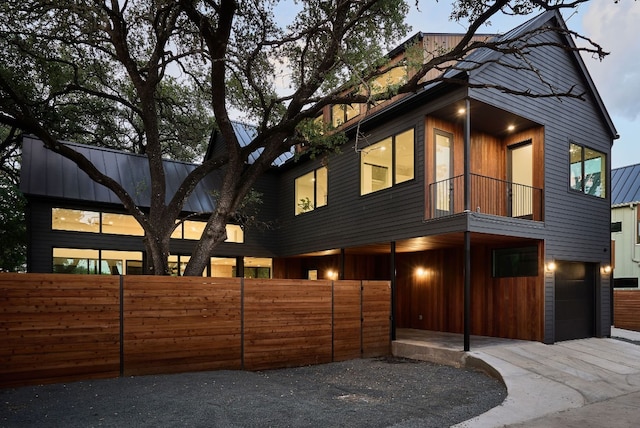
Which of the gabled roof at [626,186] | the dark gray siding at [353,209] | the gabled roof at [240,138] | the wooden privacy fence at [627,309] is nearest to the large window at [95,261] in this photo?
the dark gray siding at [353,209]

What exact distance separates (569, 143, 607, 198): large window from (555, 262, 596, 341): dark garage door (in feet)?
6.74

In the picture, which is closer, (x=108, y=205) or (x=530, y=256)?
(x=530, y=256)

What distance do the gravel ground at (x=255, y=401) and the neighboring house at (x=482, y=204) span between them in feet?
9.41

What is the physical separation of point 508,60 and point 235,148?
6.78 metres

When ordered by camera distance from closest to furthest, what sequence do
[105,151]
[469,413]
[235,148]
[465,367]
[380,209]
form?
[469,413], [465,367], [235,148], [380,209], [105,151]

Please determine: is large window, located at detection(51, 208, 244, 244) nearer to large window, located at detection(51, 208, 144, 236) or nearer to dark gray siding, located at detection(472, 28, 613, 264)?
large window, located at detection(51, 208, 144, 236)

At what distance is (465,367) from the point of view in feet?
27.8

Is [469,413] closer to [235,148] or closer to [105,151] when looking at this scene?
[235,148]

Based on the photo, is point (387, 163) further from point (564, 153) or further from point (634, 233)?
point (634, 233)

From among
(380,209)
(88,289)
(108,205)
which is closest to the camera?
(88,289)

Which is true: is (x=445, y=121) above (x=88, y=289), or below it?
above

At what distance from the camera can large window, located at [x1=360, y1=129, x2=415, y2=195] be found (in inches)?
427

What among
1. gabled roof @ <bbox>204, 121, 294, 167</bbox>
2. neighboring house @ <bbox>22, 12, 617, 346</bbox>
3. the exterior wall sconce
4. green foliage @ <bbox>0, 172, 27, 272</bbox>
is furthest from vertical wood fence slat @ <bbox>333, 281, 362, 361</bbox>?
green foliage @ <bbox>0, 172, 27, 272</bbox>

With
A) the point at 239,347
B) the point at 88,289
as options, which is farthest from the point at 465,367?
the point at 88,289
